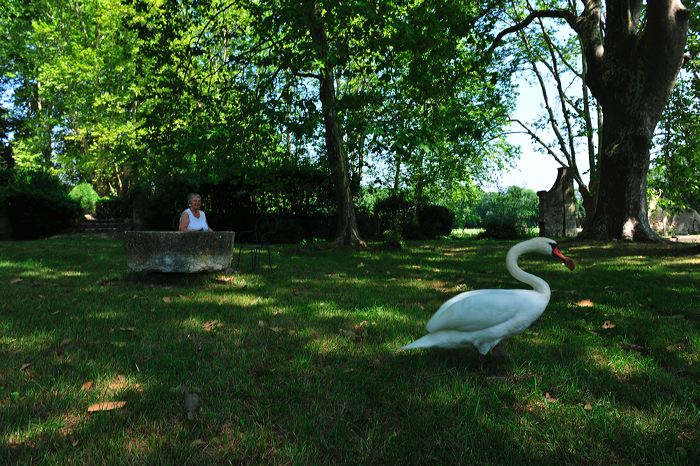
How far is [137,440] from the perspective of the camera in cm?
231

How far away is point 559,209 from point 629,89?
14.6 meters

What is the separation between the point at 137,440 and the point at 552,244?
134 inches

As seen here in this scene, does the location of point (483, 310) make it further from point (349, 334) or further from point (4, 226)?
point (4, 226)

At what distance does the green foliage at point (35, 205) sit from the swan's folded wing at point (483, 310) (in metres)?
19.8

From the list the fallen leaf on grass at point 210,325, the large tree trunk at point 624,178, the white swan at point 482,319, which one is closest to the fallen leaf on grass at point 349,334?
the white swan at point 482,319

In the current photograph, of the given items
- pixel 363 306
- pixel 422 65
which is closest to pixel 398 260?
pixel 422 65

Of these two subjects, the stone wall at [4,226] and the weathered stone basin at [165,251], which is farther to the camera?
the stone wall at [4,226]

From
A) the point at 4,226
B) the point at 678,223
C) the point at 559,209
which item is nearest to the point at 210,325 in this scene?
the point at 4,226

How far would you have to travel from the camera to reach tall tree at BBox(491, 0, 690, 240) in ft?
36.3

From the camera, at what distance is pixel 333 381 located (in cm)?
316

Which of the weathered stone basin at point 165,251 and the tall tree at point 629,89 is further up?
the tall tree at point 629,89

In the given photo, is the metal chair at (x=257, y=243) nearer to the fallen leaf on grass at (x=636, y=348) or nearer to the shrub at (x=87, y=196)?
the fallen leaf on grass at (x=636, y=348)

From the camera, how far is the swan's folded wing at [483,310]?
3.19 metres

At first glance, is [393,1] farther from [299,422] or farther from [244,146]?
[299,422]
